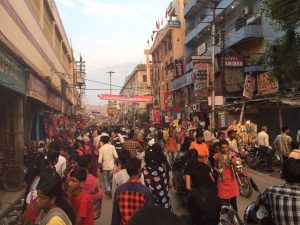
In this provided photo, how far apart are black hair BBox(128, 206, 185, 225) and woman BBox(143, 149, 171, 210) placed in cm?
371

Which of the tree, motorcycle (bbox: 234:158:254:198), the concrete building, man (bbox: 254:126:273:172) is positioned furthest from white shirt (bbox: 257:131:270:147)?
the concrete building

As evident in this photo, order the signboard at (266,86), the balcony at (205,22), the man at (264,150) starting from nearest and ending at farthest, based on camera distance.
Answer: the man at (264,150) → the signboard at (266,86) → the balcony at (205,22)

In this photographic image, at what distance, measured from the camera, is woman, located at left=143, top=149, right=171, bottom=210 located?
536cm

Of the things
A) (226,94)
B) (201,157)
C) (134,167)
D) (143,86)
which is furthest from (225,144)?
(143,86)

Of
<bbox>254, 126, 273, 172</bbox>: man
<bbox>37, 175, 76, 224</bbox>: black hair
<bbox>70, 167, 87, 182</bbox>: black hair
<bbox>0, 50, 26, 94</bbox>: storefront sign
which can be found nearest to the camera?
<bbox>37, 175, 76, 224</bbox>: black hair

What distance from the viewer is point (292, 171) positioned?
3.63 metres

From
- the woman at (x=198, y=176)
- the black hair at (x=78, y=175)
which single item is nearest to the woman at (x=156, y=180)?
the woman at (x=198, y=176)

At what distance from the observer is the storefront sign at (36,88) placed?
46.9 feet

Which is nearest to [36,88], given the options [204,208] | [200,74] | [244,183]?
[244,183]

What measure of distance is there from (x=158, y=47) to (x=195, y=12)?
18.3 metres

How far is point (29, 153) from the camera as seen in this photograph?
14023mm

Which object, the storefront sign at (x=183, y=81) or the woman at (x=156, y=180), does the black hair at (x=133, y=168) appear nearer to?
the woman at (x=156, y=180)

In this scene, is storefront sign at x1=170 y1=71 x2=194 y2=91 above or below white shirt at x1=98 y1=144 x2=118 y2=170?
above

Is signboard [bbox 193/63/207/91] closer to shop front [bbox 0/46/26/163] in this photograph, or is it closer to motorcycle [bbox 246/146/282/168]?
motorcycle [bbox 246/146/282/168]
